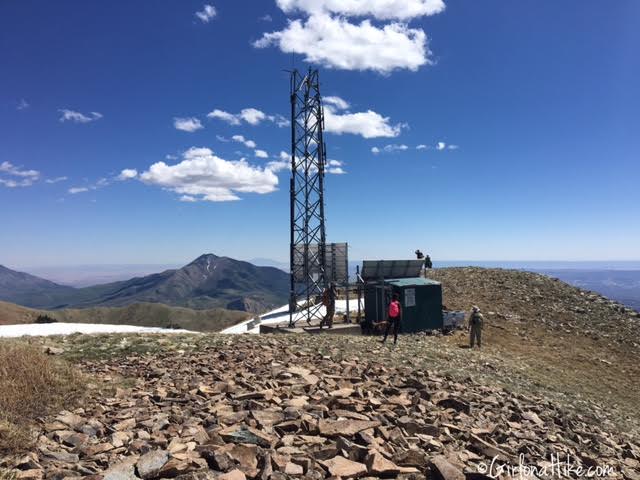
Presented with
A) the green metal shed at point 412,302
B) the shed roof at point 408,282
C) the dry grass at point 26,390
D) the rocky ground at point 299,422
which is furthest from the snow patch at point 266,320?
the dry grass at point 26,390

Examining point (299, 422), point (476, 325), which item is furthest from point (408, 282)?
point (299, 422)

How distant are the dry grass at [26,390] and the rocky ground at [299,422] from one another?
35 cm

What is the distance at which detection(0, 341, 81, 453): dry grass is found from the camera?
285 inches

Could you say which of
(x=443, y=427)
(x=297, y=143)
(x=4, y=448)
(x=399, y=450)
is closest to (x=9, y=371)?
(x=4, y=448)

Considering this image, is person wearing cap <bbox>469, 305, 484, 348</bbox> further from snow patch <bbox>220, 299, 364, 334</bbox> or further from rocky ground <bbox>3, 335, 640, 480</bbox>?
snow patch <bbox>220, 299, 364, 334</bbox>

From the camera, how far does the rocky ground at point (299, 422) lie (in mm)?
6633

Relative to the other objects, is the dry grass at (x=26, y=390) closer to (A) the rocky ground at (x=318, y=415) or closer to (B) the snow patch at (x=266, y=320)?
(A) the rocky ground at (x=318, y=415)

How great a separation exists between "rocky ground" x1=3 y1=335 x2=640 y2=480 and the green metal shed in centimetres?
988

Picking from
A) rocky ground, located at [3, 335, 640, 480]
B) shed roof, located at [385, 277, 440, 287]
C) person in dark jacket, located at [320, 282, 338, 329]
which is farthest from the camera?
shed roof, located at [385, 277, 440, 287]

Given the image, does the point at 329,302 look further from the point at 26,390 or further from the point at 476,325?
the point at 26,390

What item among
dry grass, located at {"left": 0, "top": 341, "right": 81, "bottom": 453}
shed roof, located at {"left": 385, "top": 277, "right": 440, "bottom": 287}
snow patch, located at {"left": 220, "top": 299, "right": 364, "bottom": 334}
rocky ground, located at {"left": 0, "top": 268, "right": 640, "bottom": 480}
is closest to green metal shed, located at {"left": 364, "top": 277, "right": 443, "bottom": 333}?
shed roof, located at {"left": 385, "top": 277, "right": 440, "bottom": 287}

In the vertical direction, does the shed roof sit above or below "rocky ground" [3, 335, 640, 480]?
above

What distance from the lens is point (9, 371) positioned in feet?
31.1

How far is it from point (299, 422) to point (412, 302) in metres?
17.9
